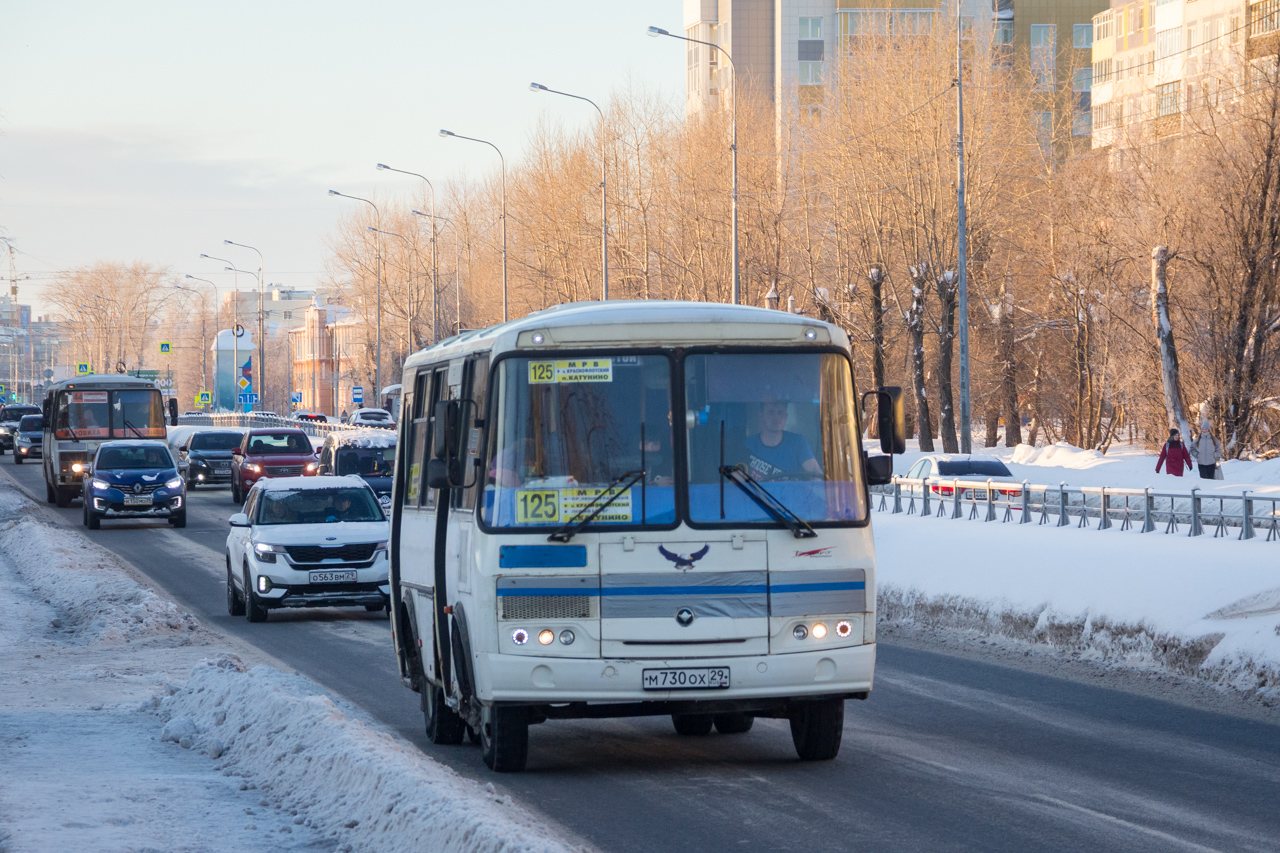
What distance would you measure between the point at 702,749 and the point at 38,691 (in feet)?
18.3

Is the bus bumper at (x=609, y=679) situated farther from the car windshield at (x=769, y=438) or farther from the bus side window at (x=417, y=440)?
the bus side window at (x=417, y=440)

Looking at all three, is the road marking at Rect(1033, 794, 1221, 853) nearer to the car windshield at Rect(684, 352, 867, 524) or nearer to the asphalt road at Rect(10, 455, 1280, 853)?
the asphalt road at Rect(10, 455, 1280, 853)

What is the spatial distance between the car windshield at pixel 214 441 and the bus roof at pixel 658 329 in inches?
1571

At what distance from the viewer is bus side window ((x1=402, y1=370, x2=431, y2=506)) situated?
10719 millimetres

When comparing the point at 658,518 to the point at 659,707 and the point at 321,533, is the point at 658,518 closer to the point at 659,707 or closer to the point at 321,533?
the point at 659,707

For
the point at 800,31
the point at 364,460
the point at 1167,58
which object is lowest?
the point at 364,460

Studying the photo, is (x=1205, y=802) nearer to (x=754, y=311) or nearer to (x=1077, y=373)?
(x=754, y=311)

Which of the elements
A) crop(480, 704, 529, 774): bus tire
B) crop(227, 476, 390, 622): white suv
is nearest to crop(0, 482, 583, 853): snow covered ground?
Answer: crop(480, 704, 529, 774): bus tire

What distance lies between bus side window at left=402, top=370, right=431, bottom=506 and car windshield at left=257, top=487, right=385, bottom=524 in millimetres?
8035

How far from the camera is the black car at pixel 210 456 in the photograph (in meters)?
46.8

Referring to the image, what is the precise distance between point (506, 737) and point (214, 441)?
40329mm

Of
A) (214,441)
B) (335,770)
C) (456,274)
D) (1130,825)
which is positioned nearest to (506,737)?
(335,770)

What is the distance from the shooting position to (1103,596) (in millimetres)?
15180

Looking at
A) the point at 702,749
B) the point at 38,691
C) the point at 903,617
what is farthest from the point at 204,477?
the point at 702,749
